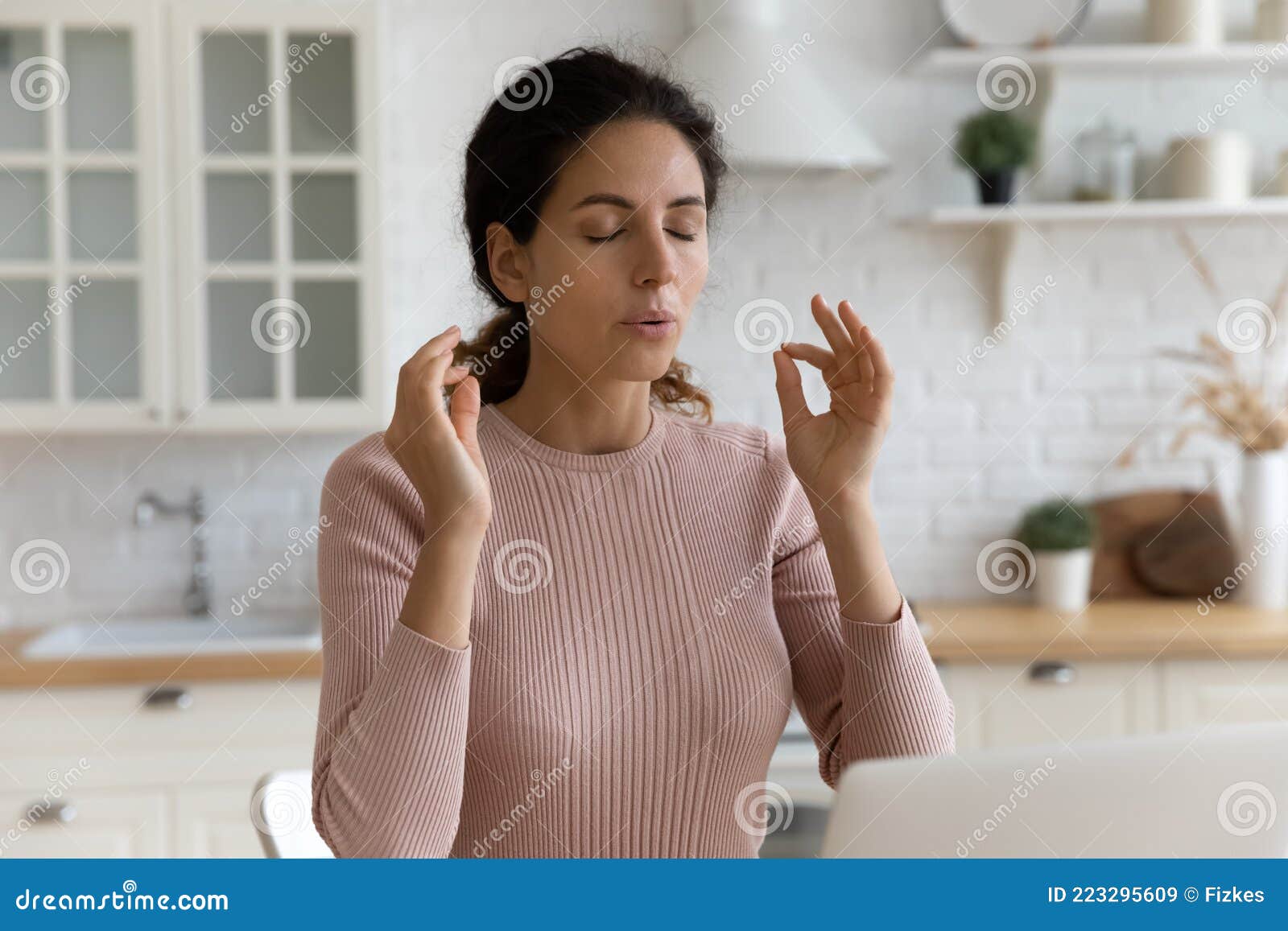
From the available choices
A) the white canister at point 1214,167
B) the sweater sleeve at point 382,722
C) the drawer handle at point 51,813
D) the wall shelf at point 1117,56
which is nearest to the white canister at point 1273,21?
the wall shelf at point 1117,56

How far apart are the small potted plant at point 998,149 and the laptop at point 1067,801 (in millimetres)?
2182

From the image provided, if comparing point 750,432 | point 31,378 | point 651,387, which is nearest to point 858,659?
point 750,432

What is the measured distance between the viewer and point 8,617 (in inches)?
104

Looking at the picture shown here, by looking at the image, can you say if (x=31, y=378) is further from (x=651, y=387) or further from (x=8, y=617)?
(x=651, y=387)

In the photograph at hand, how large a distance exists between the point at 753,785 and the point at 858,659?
0.17m

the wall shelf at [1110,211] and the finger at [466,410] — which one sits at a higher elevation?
the wall shelf at [1110,211]

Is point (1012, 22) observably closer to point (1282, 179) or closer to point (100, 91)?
point (1282, 179)

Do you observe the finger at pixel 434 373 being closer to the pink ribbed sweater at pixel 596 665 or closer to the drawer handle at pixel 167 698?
the pink ribbed sweater at pixel 596 665

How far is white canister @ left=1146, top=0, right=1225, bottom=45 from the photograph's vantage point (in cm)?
260

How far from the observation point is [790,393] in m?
1.16

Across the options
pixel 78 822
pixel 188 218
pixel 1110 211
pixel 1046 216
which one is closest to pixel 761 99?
pixel 1046 216

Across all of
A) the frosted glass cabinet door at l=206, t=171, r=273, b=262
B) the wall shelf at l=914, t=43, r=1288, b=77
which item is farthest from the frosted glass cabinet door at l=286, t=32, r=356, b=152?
the wall shelf at l=914, t=43, r=1288, b=77

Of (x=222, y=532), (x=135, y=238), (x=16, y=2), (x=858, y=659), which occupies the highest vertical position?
(x=16, y=2)

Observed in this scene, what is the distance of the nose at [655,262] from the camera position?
109 centimetres
